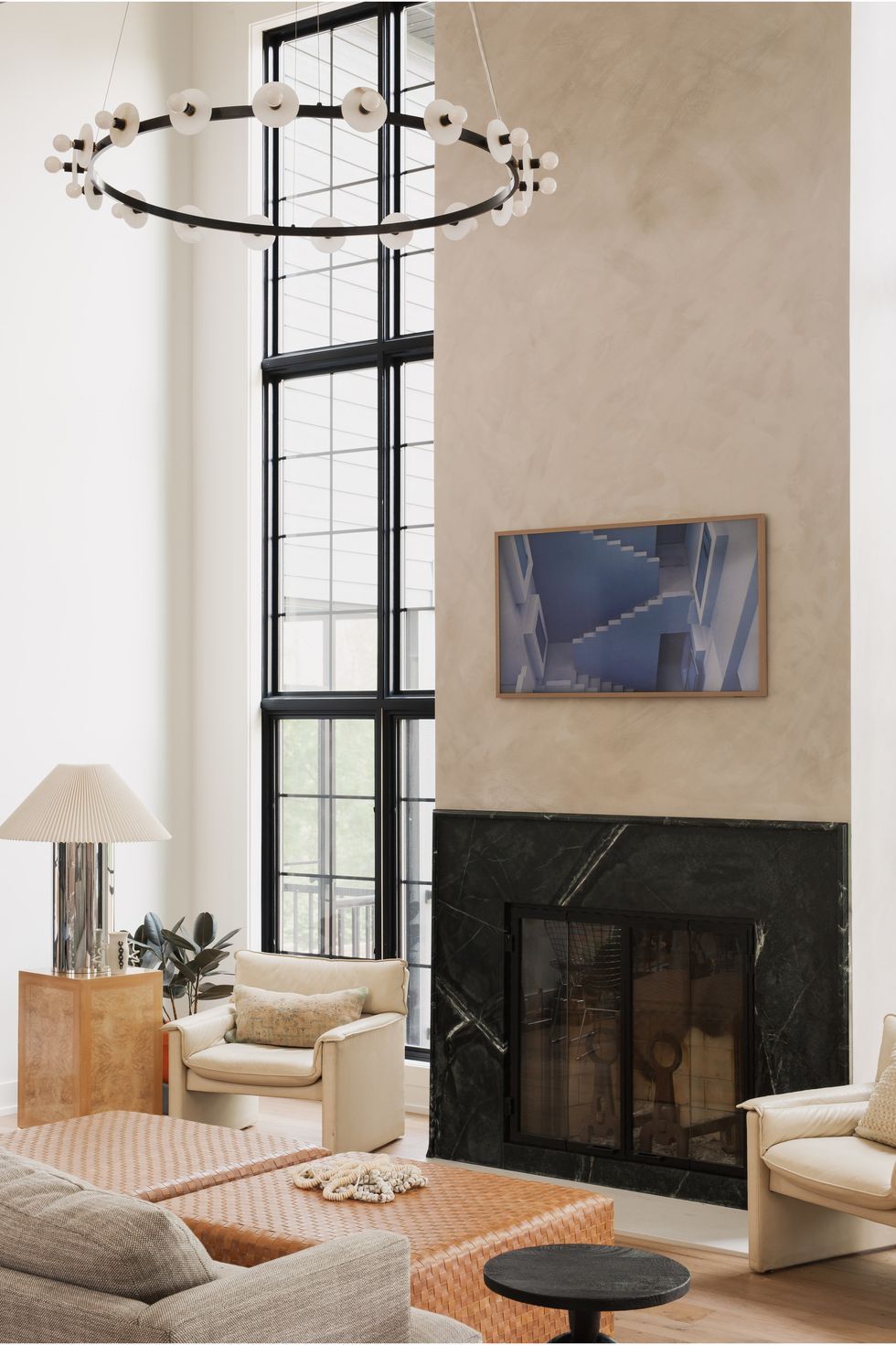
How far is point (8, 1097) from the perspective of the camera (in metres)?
6.75

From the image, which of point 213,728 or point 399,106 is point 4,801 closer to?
point 213,728

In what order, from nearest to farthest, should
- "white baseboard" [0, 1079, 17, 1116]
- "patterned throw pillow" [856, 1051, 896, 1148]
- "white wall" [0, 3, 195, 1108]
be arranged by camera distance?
1. "patterned throw pillow" [856, 1051, 896, 1148]
2. "white baseboard" [0, 1079, 17, 1116]
3. "white wall" [0, 3, 195, 1108]

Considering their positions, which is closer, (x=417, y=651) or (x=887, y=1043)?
(x=887, y=1043)

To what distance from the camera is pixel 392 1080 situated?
6039 millimetres

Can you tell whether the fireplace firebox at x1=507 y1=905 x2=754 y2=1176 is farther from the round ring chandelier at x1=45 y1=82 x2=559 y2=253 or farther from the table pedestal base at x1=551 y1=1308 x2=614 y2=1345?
the round ring chandelier at x1=45 y1=82 x2=559 y2=253

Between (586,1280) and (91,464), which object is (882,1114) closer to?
(586,1280)

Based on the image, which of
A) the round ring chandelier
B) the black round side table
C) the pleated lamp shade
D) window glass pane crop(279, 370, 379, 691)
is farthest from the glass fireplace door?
the round ring chandelier

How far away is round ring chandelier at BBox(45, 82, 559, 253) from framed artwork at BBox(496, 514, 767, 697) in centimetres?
166

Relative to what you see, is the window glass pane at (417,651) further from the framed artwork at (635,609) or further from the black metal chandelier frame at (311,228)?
the black metal chandelier frame at (311,228)

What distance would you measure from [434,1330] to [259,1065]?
307 centimetres

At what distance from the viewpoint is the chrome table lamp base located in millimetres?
6004

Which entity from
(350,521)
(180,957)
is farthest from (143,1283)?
(350,521)

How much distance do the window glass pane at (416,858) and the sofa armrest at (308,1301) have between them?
452 cm

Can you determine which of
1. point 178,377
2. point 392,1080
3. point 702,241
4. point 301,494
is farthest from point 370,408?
point 392,1080
